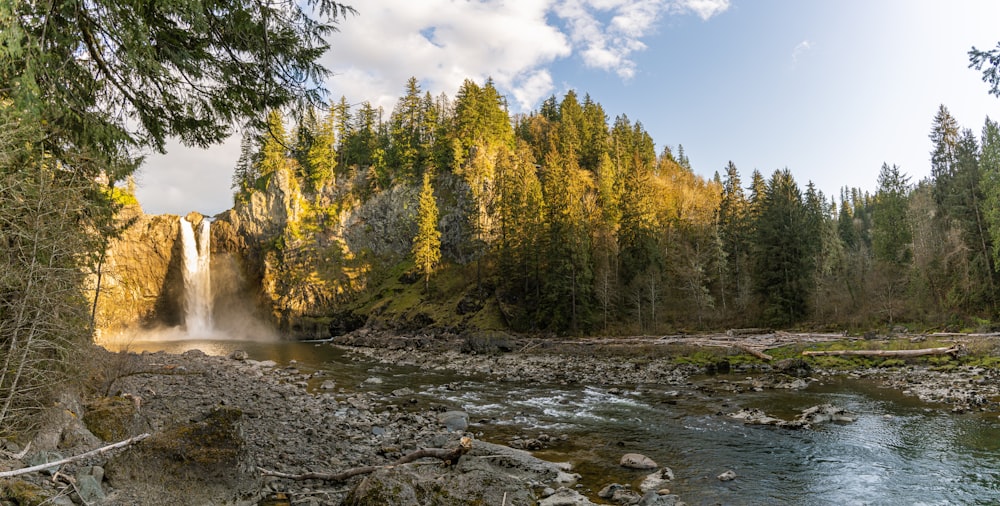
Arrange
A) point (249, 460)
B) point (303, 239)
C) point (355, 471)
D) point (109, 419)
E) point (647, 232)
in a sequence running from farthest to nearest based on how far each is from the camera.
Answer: point (303, 239) < point (647, 232) < point (109, 419) < point (355, 471) < point (249, 460)

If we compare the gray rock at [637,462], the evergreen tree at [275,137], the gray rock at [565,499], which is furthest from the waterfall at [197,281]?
the gray rock at [565,499]

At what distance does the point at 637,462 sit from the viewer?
10891 mm

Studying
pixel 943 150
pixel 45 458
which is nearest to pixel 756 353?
pixel 45 458

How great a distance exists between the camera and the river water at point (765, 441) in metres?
9.27

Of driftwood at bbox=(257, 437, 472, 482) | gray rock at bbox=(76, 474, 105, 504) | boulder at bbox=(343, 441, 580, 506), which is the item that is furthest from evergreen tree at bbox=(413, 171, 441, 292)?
gray rock at bbox=(76, 474, 105, 504)

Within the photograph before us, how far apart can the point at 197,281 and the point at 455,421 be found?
68313mm

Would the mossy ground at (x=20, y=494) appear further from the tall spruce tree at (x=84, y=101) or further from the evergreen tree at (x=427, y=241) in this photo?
the evergreen tree at (x=427, y=241)

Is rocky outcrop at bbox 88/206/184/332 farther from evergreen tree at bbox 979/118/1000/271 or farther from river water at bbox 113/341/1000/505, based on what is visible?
evergreen tree at bbox 979/118/1000/271

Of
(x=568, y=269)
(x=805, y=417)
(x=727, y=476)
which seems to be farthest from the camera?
(x=568, y=269)

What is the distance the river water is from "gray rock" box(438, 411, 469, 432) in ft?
1.10

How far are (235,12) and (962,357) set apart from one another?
104 ft

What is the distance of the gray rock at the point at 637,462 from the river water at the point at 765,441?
0.28 m

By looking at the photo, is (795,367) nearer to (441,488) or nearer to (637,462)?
(637,462)

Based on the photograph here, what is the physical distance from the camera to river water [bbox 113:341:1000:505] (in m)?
9.27
